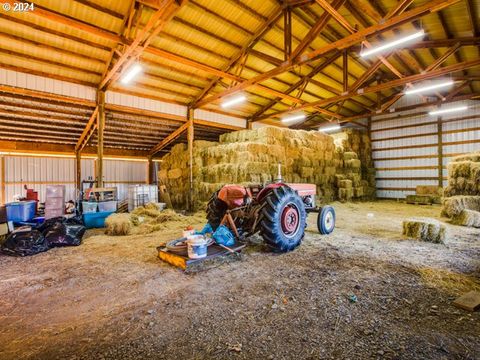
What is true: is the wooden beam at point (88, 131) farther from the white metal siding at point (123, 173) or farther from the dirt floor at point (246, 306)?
the dirt floor at point (246, 306)

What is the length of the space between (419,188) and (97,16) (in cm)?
1649

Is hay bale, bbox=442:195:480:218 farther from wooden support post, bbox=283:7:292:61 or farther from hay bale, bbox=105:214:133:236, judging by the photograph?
hay bale, bbox=105:214:133:236

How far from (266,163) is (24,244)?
25.0ft

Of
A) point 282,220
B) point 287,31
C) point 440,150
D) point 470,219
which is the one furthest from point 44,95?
point 440,150

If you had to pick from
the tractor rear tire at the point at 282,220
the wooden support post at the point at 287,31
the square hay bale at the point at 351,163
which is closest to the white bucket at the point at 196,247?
the tractor rear tire at the point at 282,220

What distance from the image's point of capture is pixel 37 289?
3.05 metres

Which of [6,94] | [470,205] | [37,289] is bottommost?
[37,289]

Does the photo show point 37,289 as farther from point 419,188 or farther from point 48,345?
point 419,188

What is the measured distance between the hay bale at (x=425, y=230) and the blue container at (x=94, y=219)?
823 cm

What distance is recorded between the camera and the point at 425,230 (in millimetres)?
5191

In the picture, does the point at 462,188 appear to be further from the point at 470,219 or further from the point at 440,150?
the point at 440,150

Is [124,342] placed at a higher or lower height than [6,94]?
lower

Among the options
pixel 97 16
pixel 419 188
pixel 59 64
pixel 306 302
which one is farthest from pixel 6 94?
pixel 419 188

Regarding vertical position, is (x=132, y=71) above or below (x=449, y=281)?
above
